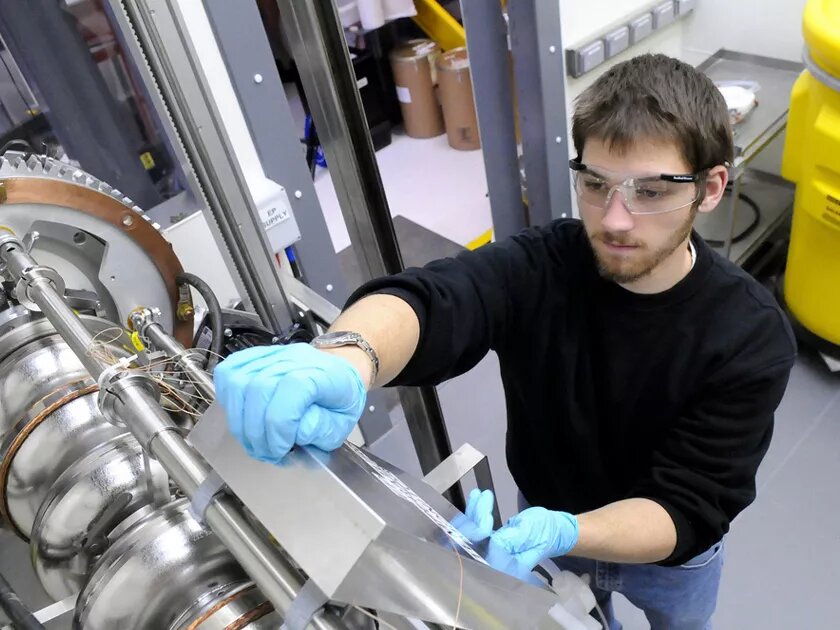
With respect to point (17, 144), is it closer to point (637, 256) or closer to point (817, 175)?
point (637, 256)

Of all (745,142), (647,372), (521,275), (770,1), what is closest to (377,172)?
(521,275)

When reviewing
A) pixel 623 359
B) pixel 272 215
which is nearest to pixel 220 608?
pixel 623 359

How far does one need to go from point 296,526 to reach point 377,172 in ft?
2.57

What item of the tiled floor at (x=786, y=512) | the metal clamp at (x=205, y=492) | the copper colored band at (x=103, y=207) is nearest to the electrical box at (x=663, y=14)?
the tiled floor at (x=786, y=512)

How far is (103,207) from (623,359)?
82 cm

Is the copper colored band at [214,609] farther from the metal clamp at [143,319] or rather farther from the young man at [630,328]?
the metal clamp at [143,319]

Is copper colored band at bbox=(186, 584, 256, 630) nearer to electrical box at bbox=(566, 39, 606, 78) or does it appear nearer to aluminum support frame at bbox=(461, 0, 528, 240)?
aluminum support frame at bbox=(461, 0, 528, 240)

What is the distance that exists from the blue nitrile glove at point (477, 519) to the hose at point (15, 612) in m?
0.58

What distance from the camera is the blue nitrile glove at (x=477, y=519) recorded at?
24.3 inches

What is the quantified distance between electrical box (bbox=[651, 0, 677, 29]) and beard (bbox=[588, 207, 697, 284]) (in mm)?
1582

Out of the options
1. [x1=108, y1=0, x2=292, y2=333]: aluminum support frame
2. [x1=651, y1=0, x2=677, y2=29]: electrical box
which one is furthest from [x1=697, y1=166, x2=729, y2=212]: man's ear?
[x1=651, y1=0, x2=677, y2=29]: electrical box

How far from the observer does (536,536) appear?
0.74 metres

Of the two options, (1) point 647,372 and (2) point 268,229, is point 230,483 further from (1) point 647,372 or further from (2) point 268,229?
(2) point 268,229

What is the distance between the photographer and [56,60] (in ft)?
4.56
